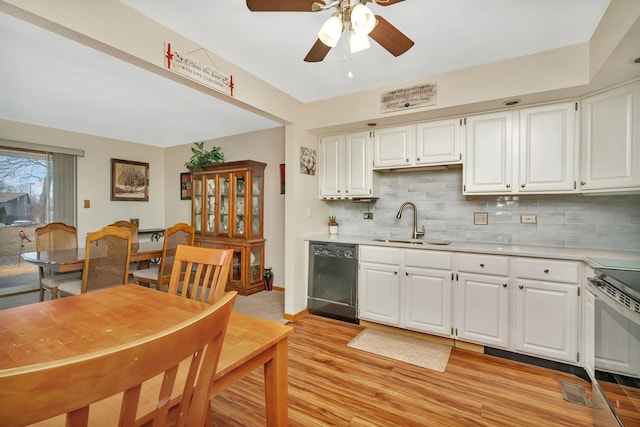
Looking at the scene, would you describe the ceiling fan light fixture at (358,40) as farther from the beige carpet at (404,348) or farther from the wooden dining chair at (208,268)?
the beige carpet at (404,348)

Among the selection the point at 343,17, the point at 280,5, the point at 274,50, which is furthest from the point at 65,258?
the point at 343,17

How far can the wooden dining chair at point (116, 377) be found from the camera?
1.21 feet

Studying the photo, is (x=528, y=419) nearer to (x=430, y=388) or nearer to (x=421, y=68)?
(x=430, y=388)

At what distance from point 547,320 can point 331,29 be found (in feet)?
8.57

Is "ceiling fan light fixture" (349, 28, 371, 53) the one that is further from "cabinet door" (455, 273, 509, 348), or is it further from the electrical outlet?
the electrical outlet

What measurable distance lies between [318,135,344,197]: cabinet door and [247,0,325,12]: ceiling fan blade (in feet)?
6.70

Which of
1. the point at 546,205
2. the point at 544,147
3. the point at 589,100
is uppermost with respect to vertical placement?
the point at 589,100

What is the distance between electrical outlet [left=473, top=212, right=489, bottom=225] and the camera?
2.96 m

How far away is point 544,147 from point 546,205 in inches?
22.6

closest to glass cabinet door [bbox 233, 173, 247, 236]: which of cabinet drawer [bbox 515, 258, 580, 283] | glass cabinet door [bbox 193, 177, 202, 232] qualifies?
glass cabinet door [bbox 193, 177, 202, 232]

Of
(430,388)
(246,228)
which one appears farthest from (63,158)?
(430,388)

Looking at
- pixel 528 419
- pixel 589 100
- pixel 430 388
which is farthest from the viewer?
pixel 589 100

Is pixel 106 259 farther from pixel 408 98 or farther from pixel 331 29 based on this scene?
pixel 408 98

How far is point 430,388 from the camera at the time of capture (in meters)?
2.06
